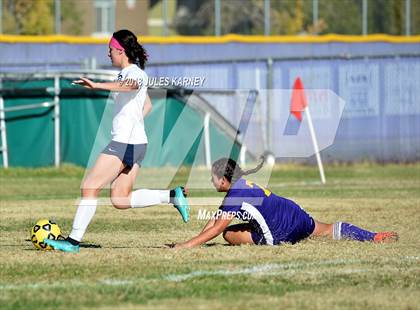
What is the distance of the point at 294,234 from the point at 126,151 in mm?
2015

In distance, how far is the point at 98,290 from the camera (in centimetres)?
813

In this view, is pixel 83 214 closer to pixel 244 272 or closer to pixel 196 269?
pixel 196 269

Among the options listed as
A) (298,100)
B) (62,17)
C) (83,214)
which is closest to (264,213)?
(83,214)

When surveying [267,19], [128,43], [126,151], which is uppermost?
[267,19]

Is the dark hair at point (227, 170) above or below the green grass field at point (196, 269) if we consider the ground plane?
above

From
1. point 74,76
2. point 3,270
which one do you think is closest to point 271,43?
point 74,76

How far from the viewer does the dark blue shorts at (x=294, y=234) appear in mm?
10820

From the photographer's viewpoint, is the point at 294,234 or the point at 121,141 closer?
the point at 121,141

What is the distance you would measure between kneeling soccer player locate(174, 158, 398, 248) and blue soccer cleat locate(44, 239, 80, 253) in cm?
106

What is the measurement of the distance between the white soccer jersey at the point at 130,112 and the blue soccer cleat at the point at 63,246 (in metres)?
1.09

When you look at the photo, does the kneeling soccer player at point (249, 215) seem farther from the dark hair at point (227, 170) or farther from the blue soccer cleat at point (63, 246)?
the blue soccer cleat at point (63, 246)

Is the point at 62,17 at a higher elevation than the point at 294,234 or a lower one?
higher

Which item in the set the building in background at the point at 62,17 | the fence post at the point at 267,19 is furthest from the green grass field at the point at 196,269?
the building in background at the point at 62,17

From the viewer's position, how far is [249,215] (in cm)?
1058
